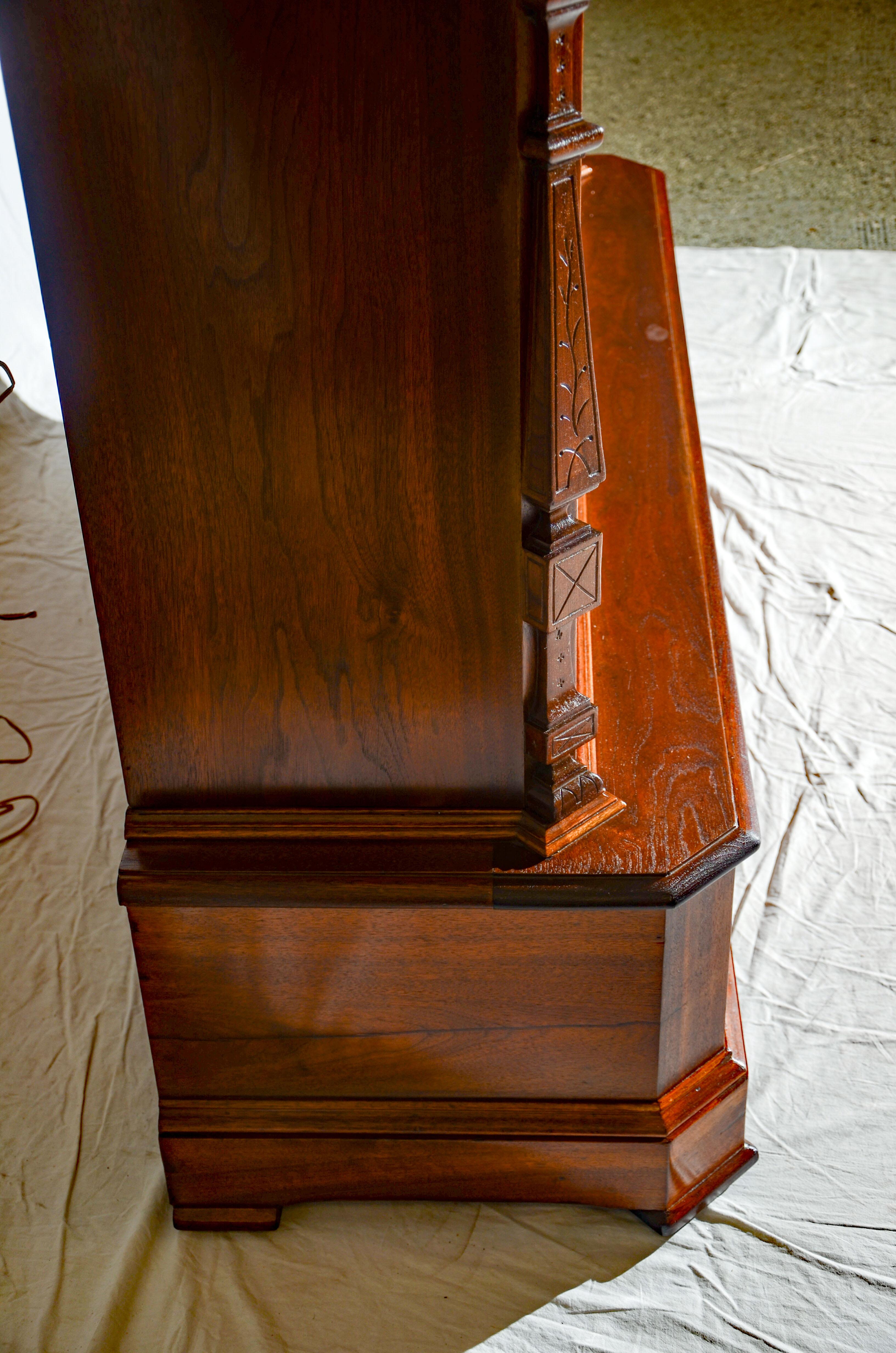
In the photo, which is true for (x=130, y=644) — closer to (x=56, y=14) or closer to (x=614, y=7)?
(x=56, y=14)

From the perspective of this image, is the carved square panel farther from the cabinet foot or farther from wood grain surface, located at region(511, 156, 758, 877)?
the cabinet foot

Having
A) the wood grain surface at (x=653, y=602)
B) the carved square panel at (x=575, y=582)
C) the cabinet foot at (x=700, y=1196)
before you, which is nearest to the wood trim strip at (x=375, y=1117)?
the cabinet foot at (x=700, y=1196)

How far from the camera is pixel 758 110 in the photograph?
156 inches

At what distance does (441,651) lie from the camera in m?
1.05

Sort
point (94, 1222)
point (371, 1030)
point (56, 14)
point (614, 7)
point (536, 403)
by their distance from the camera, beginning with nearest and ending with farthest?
point (56, 14), point (536, 403), point (371, 1030), point (94, 1222), point (614, 7)

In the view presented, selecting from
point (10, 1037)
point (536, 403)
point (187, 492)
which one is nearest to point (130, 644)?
point (187, 492)

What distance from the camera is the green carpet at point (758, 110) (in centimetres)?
338

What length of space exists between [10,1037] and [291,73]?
115 centimetres

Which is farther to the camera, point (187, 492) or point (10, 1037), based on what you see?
point (10, 1037)

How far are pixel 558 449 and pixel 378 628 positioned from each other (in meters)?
→ 0.22

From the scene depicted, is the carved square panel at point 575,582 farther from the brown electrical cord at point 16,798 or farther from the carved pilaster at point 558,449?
the brown electrical cord at point 16,798

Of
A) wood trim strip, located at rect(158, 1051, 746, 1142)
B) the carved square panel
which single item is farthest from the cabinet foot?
the carved square panel

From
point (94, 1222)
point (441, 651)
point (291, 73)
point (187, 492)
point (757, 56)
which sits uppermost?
point (757, 56)

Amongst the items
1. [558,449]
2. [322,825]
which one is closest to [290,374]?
[558,449]
